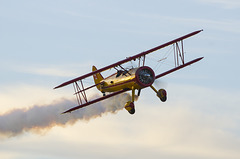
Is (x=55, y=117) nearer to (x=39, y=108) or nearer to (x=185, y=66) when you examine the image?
(x=39, y=108)

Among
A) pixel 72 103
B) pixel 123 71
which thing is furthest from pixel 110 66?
pixel 72 103

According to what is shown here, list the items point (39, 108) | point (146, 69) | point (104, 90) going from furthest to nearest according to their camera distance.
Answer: point (39, 108), point (104, 90), point (146, 69)

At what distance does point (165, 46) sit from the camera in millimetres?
78312

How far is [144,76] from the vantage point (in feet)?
245

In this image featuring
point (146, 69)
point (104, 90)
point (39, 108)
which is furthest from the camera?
point (39, 108)

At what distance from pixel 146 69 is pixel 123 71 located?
8.45 ft

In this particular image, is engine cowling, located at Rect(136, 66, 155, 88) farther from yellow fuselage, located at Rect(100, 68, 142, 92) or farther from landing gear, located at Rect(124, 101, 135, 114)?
→ landing gear, located at Rect(124, 101, 135, 114)

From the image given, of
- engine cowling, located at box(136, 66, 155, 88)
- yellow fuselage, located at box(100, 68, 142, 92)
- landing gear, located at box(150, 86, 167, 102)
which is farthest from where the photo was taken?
landing gear, located at box(150, 86, 167, 102)

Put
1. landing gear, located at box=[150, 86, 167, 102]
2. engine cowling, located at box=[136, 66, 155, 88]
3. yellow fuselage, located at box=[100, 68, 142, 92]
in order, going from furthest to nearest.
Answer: landing gear, located at box=[150, 86, 167, 102] → yellow fuselage, located at box=[100, 68, 142, 92] → engine cowling, located at box=[136, 66, 155, 88]

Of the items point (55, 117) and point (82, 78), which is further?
point (55, 117)

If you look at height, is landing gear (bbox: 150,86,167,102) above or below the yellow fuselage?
below

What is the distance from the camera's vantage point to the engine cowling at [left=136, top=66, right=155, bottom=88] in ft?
245

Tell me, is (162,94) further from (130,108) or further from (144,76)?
(130,108)

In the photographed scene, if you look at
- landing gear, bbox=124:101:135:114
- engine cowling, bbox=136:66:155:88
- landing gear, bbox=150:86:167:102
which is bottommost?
landing gear, bbox=124:101:135:114
